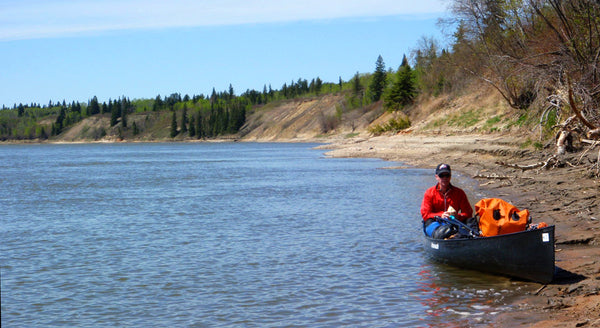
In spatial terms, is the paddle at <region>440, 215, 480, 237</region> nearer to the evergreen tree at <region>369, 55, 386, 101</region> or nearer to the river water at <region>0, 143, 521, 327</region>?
the river water at <region>0, 143, 521, 327</region>

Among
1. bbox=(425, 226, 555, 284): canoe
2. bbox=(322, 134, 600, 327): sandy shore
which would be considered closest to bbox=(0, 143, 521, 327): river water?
bbox=(425, 226, 555, 284): canoe

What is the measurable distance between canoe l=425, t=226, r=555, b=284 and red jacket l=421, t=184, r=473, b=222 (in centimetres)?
58

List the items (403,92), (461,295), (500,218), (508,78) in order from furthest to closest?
(403,92) → (508,78) → (500,218) → (461,295)

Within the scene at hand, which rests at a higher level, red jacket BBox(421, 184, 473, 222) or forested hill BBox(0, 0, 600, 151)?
forested hill BBox(0, 0, 600, 151)

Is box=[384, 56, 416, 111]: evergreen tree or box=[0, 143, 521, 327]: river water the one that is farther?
box=[384, 56, 416, 111]: evergreen tree

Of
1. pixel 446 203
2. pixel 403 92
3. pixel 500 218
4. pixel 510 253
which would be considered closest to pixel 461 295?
pixel 510 253

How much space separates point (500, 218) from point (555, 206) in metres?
6.36

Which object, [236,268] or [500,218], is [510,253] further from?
[236,268]

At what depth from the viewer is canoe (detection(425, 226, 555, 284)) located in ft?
30.1

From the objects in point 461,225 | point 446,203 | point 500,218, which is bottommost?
point 461,225

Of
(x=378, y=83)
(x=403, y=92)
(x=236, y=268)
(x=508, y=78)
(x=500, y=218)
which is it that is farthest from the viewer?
(x=378, y=83)

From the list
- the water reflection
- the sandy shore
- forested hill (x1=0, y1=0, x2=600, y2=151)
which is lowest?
the water reflection

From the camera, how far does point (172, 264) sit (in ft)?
40.9

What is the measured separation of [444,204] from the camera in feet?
37.0
